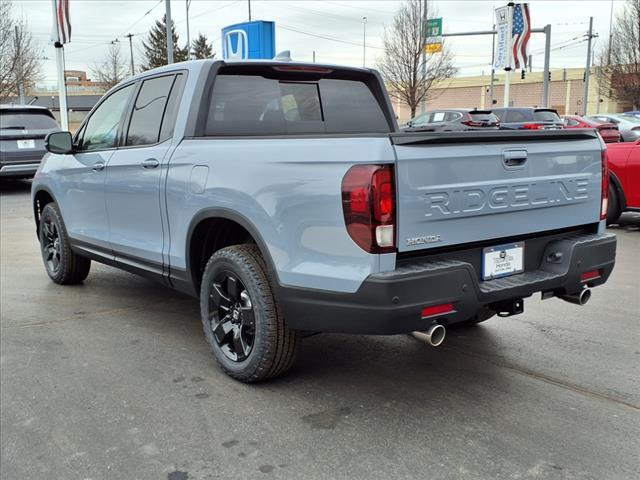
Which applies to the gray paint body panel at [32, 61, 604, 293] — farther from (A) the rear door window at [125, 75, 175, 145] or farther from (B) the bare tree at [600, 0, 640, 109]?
(B) the bare tree at [600, 0, 640, 109]

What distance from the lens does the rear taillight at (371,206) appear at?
2.86m

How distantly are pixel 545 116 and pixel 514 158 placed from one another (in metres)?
16.8

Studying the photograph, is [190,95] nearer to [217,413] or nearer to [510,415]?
[217,413]

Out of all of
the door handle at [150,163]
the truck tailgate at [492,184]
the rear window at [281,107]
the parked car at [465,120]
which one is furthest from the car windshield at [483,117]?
the door handle at [150,163]

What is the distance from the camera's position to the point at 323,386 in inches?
146

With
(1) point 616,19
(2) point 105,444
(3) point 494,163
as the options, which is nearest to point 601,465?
(3) point 494,163

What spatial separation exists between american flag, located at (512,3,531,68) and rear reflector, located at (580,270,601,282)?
2087 cm

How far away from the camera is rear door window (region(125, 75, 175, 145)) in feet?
14.4

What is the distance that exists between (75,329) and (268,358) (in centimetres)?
207

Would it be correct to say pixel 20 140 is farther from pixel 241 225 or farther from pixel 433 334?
pixel 433 334

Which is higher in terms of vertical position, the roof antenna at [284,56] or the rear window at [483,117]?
the roof antenna at [284,56]

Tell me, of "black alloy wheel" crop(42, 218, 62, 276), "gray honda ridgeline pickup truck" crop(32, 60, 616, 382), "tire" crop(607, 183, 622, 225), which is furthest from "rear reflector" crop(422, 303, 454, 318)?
"tire" crop(607, 183, 622, 225)

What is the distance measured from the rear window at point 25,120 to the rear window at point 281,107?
11144mm

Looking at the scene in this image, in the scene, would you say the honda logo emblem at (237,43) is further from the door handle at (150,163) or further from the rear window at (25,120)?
the door handle at (150,163)
